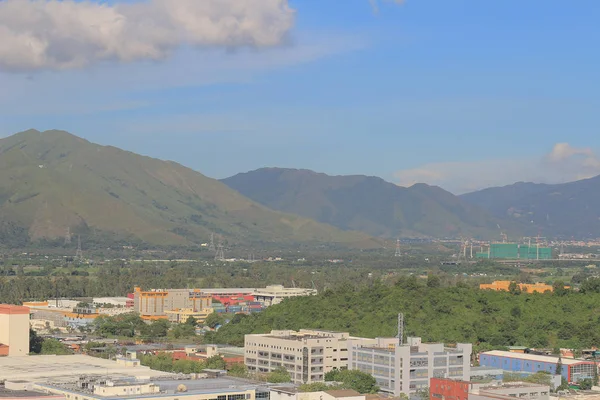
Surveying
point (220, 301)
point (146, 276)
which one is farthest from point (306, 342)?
point (146, 276)

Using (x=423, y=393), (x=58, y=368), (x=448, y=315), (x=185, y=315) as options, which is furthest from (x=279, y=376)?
(x=185, y=315)

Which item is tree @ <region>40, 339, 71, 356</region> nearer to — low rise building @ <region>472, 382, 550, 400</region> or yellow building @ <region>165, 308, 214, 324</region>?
low rise building @ <region>472, 382, 550, 400</region>

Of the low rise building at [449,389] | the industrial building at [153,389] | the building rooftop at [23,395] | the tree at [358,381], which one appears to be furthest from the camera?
the tree at [358,381]

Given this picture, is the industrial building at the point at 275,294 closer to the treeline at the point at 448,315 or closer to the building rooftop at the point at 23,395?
the treeline at the point at 448,315

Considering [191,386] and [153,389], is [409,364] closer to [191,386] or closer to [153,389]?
[191,386]

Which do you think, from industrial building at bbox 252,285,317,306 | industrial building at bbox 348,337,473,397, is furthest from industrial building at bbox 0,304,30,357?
industrial building at bbox 252,285,317,306

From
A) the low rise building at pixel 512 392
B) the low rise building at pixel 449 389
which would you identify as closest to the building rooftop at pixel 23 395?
the low rise building at pixel 449 389
